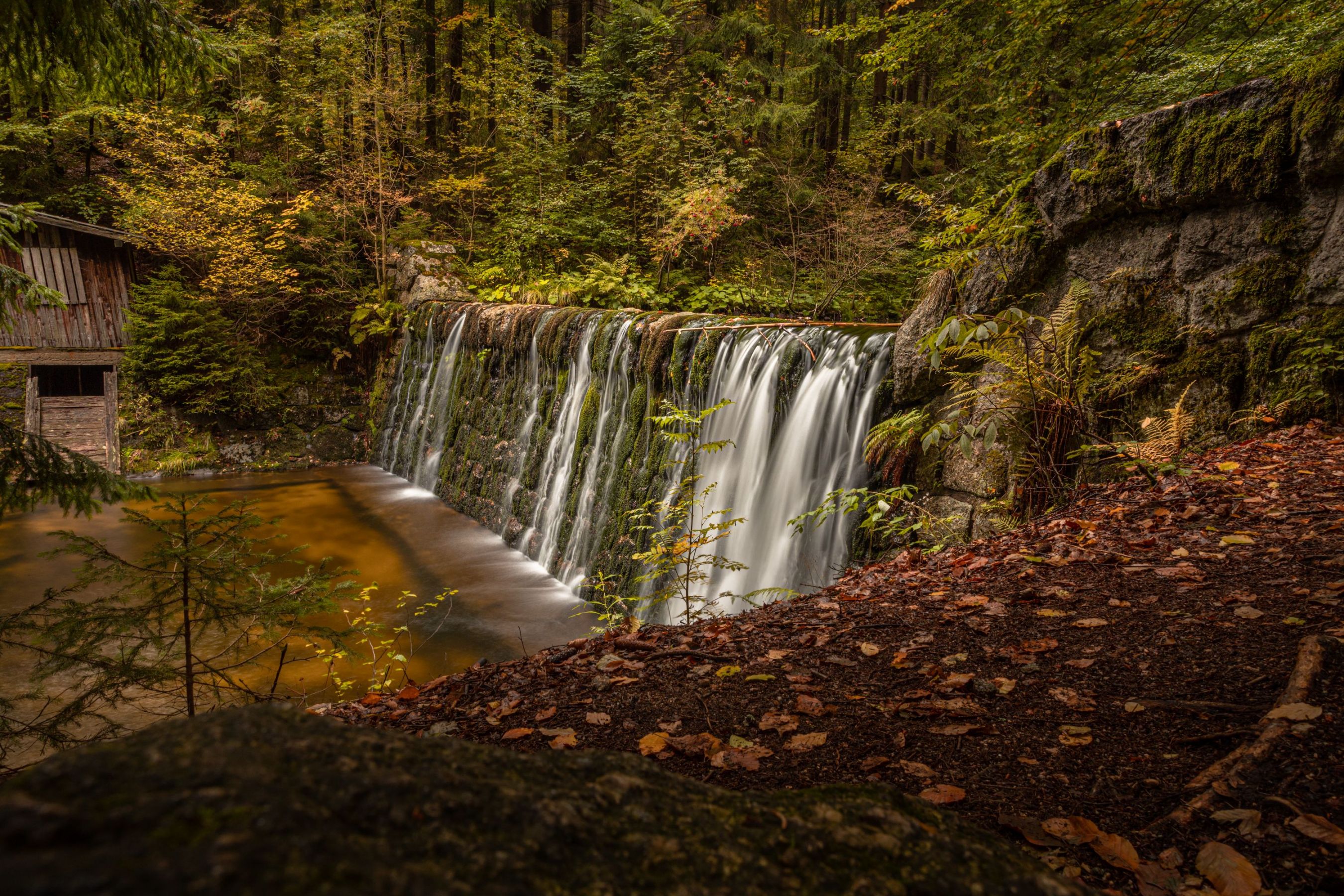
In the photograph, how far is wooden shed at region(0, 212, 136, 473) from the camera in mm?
13172

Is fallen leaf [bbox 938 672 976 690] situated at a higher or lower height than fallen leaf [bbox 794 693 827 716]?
higher

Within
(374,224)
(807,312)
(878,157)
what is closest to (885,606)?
(807,312)

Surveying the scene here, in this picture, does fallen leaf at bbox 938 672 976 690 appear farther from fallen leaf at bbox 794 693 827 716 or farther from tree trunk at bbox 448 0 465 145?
tree trunk at bbox 448 0 465 145

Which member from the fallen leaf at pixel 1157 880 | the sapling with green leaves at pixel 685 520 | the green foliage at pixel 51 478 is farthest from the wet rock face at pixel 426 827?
the sapling with green leaves at pixel 685 520

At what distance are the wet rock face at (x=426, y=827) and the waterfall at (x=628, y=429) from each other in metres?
4.83

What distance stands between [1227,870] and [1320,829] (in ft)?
0.89

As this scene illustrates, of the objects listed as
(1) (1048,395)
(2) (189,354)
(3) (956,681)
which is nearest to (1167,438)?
(1) (1048,395)

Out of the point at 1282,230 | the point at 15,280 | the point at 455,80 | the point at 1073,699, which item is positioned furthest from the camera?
the point at 455,80

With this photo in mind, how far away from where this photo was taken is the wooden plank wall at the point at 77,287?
13.5 metres

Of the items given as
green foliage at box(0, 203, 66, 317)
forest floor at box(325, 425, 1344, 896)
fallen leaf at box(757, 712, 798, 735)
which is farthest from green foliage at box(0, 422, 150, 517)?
fallen leaf at box(757, 712, 798, 735)

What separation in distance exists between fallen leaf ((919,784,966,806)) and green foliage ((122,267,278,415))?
51.3 ft

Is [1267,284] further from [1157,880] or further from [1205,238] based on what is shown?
[1157,880]

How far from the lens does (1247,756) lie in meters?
1.79

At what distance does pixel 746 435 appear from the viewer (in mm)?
6910
